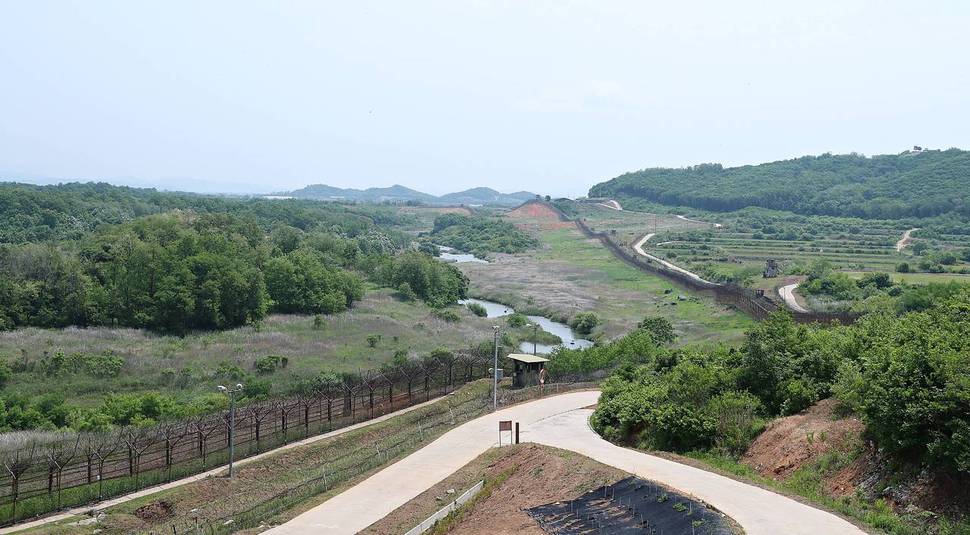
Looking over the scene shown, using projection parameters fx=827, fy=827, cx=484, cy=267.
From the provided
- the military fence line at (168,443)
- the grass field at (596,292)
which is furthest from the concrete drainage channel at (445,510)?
→ the grass field at (596,292)

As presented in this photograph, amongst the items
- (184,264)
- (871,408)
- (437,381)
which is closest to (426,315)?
(184,264)

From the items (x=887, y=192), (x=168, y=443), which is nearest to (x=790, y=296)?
(x=168, y=443)

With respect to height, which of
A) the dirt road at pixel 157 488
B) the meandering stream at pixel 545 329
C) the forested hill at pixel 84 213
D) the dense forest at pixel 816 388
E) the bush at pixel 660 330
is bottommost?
the meandering stream at pixel 545 329

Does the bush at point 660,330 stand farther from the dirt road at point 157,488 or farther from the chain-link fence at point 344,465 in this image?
the dirt road at point 157,488

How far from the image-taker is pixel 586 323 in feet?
264

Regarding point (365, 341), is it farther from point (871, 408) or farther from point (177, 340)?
point (871, 408)

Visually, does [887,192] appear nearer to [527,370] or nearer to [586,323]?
[586,323]

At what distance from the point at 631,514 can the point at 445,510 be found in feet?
20.5

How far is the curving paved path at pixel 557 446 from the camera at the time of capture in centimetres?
2042

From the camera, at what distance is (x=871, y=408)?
73.9 feet

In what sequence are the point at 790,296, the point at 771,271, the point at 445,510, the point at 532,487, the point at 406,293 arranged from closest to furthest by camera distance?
the point at 445,510 → the point at 532,487 → the point at 790,296 → the point at 406,293 → the point at 771,271

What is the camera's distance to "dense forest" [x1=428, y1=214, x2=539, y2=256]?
528ft

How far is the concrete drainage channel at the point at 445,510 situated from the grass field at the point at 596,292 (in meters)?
38.9

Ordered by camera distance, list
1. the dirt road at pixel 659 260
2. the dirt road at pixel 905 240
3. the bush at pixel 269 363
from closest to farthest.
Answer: the bush at pixel 269 363
the dirt road at pixel 659 260
the dirt road at pixel 905 240
